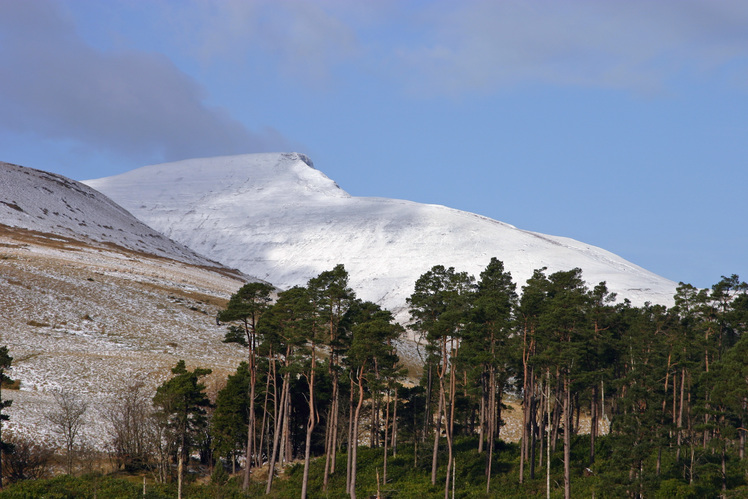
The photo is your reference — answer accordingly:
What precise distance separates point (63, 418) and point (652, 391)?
44434 millimetres

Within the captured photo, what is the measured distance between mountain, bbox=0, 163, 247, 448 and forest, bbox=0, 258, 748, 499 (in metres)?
11.6

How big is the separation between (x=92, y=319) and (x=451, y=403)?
68.5m

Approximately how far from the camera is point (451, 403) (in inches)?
2009

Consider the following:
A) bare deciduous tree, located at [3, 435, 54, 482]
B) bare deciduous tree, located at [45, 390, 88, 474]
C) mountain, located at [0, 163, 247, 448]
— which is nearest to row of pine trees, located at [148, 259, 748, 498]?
bare deciduous tree, located at [45, 390, 88, 474]

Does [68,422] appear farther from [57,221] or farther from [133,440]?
[57,221]

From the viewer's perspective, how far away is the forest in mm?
47781

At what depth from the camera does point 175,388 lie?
5822 cm

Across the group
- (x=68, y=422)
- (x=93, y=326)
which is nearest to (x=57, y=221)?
(x=93, y=326)

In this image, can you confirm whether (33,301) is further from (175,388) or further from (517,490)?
(517,490)

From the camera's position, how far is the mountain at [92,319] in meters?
71.2

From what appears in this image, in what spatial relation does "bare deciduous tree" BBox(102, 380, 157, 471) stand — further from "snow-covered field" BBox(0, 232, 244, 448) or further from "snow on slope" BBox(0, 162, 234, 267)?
"snow on slope" BBox(0, 162, 234, 267)

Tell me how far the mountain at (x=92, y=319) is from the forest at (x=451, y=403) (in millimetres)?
11648

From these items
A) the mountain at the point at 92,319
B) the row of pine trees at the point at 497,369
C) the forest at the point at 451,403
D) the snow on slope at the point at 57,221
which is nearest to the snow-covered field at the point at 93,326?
the mountain at the point at 92,319

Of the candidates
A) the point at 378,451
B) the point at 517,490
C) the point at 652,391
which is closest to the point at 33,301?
the point at 378,451
